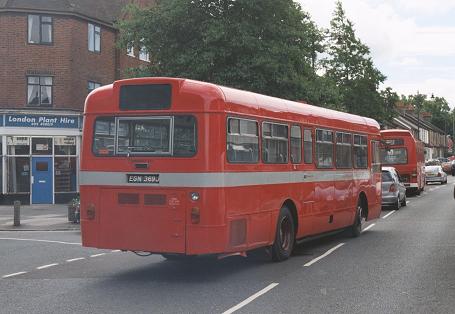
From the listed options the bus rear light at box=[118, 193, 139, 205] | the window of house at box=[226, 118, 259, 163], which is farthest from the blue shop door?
the window of house at box=[226, 118, 259, 163]

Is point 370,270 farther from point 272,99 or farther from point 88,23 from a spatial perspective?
point 88,23

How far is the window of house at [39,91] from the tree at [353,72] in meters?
24.5

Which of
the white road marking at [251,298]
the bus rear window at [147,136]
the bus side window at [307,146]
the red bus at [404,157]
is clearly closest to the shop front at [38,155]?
the red bus at [404,157]

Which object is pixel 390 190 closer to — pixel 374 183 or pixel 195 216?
pixel 374 183

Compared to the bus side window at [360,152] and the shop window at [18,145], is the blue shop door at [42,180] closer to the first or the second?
the shop window at [18,145]

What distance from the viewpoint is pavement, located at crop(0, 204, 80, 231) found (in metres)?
19.9

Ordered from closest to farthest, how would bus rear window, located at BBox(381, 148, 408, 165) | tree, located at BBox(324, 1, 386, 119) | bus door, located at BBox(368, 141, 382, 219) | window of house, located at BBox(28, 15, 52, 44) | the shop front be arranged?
bus door, located at BBox(368, 141, 382, 219) → the shop front → window of house, located at BBox(28, 15, 52, 44) → bus rear window, located at BBox(381, 148, 408, 165) → tree, located at BBox(324, 1, 386, 119)

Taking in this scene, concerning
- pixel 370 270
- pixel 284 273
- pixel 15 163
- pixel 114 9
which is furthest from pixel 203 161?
pixel 114 9

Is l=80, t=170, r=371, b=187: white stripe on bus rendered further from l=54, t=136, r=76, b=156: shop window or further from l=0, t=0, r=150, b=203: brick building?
l=54, t=136, r=76, b=156: shop window

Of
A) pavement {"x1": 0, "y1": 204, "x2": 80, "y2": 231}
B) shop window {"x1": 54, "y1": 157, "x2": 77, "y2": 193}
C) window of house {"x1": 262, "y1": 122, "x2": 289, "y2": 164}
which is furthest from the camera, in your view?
shop window {"x1": 54, "y1": 157, "x2": 77, "y2": 193}

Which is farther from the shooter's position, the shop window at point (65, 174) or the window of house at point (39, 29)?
the shop window at point (65, 174)

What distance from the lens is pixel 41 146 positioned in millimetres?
30453

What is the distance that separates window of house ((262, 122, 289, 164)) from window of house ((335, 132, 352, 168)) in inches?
118

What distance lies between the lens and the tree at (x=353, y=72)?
4906 cm
